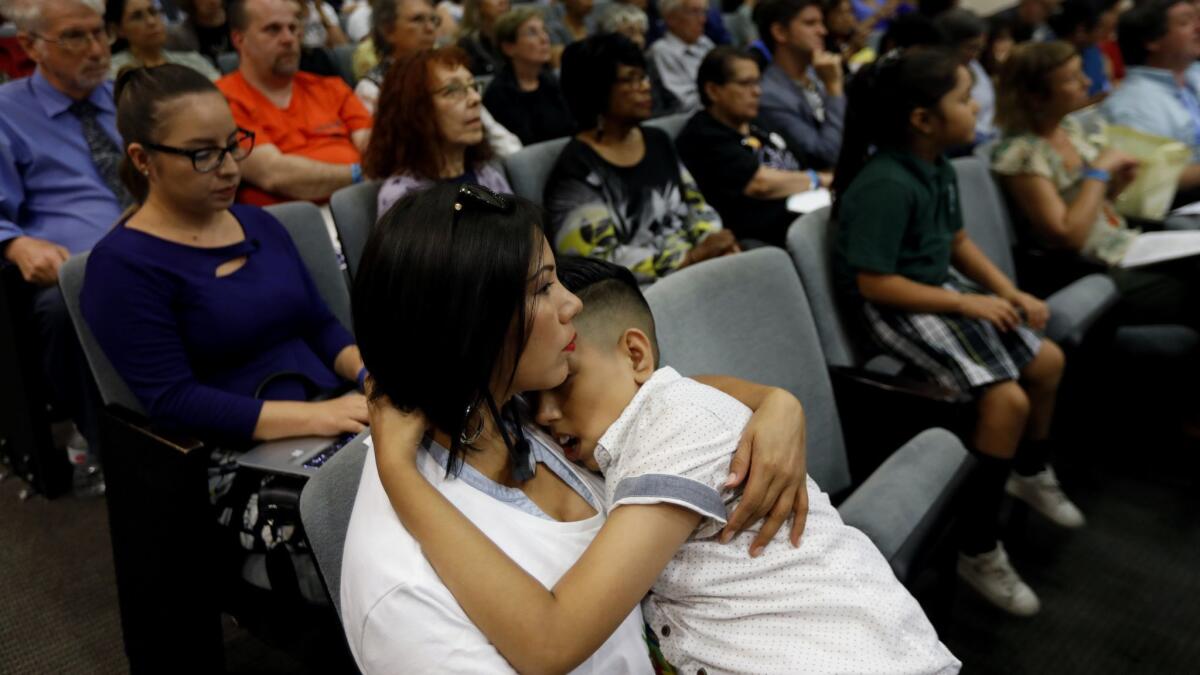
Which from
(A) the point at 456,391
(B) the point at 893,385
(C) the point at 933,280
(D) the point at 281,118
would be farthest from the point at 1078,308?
(D) the point at 281,118

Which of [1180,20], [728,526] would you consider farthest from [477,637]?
[1180,20]

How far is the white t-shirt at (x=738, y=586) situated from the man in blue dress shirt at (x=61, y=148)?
5.62ft

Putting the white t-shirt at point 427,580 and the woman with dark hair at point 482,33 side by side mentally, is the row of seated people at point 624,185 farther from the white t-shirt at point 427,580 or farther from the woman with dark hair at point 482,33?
the woman with dark hair at point 482,33

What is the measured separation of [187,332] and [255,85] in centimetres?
130

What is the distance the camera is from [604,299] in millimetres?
1046

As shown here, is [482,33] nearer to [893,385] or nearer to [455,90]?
[455,90]

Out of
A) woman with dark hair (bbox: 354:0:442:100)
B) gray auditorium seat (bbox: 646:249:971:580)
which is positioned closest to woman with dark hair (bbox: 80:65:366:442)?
gray auditorium seat (bbox: 646:249:971:580)

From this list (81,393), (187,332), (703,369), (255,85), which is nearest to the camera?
(703,369)

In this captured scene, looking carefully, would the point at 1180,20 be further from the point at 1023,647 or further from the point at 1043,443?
the point at 1023,647

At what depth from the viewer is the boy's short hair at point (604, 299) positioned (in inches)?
40.2

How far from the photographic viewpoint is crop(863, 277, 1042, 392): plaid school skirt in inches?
72.5

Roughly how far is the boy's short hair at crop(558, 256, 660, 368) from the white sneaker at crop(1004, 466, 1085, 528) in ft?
4.79

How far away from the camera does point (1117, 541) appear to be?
2.08 meters

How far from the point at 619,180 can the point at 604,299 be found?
1384 mm
